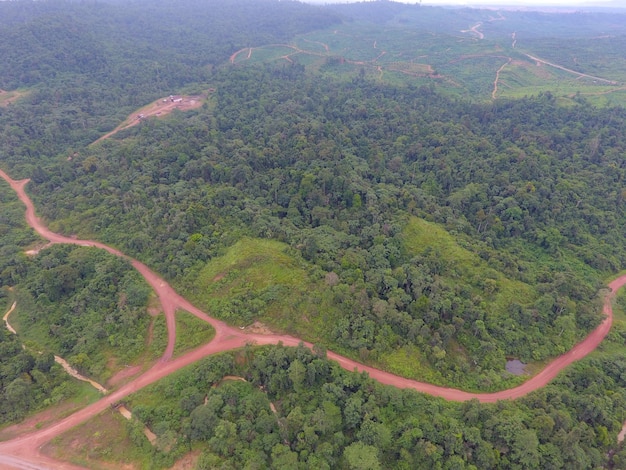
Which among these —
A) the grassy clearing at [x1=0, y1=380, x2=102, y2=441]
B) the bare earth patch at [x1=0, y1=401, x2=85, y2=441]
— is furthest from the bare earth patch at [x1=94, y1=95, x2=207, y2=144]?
the bare earth patch at [x1=0, y1=401, x2=85, y2=441]

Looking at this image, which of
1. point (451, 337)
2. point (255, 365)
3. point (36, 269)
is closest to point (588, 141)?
point (451, 337)

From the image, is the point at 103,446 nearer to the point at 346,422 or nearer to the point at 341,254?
the point at 346,422

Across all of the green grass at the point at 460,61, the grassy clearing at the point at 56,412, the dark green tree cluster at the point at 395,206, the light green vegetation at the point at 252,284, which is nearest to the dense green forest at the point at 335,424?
the grassy clearing at the point at 56,412

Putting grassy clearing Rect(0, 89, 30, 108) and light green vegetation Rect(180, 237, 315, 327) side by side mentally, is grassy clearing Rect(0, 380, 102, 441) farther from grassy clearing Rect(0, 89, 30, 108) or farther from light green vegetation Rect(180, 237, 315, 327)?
grassy clearing Rect(0, 89, 30, 108)

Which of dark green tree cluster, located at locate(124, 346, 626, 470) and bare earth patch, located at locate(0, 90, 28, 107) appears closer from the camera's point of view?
dark green tree cluster, located at locate(124, 346, 626, 470)

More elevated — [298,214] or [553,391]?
[298,214]

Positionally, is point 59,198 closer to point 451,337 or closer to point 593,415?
point 451,337

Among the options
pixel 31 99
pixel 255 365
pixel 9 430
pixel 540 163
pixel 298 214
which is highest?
pixel 31 99
